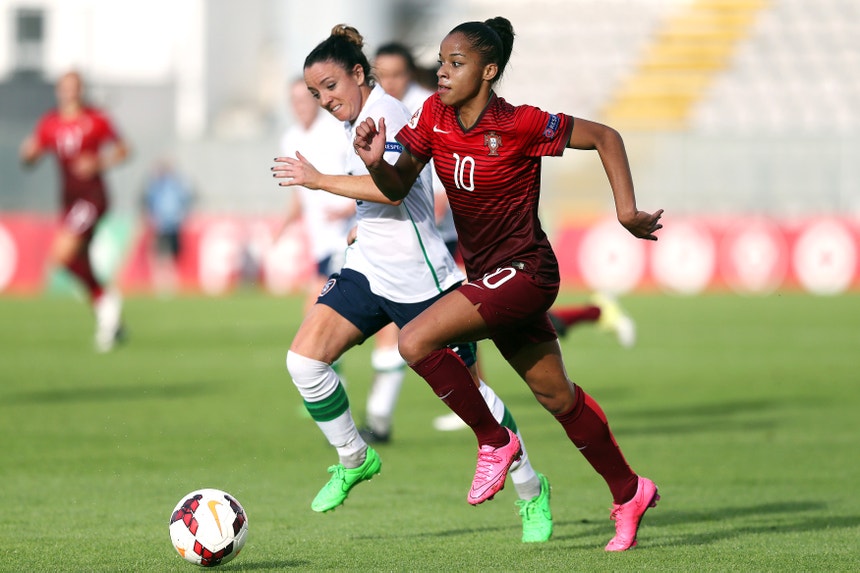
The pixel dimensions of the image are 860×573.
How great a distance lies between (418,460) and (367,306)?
252 centimetres

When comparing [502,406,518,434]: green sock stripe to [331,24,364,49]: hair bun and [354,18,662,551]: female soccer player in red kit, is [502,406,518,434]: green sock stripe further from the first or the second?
[331,24,364,49]: hair bun

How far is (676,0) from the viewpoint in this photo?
118 ft

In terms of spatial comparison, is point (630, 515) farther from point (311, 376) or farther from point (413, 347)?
point (311, 376)

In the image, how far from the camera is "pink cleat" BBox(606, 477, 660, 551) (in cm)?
592

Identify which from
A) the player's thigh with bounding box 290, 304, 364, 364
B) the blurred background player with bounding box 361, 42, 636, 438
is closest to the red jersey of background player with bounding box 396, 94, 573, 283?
the player's thigh with bounding box 290, 304, 364, 364

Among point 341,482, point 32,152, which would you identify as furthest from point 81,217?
point 341,482

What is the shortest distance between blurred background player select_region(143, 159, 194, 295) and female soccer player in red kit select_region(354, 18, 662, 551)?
20447 millimetres

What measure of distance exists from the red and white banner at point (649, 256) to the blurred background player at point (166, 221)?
60 centimetres

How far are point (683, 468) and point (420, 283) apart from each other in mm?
2782

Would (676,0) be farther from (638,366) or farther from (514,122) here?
(514,122)

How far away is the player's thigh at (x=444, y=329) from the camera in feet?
18.6

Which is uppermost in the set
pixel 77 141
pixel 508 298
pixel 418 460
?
pixel 508 298

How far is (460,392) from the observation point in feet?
19.0

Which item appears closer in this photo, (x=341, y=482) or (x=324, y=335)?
(x=341, y=482)
